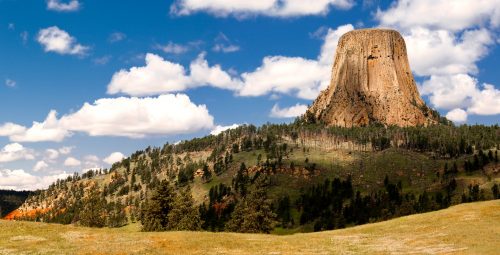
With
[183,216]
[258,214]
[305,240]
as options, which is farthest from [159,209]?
[305,240]

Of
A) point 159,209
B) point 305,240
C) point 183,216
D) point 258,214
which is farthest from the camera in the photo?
point 159,209

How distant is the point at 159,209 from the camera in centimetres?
10962

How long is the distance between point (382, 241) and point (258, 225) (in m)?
49.3

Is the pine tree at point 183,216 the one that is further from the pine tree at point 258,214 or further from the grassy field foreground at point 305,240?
the grassy field foreground at point 305,240

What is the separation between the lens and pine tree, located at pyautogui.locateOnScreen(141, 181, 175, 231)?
355 feet

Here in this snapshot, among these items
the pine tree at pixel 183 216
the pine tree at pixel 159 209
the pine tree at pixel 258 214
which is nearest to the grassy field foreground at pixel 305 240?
the pine tree at pixel 258 214

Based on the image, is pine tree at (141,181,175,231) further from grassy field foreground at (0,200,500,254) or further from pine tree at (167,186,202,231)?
grassy field foreground at (0,200,500,254)

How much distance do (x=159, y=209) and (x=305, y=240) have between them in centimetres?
5406

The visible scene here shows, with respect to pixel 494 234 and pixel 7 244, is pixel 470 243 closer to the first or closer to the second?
pixel 494 234

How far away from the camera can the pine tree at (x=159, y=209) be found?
355ft

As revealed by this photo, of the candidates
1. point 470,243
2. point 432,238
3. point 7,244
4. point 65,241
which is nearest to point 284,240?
point 432,238

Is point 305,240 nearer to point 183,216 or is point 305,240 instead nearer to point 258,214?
point 258,214

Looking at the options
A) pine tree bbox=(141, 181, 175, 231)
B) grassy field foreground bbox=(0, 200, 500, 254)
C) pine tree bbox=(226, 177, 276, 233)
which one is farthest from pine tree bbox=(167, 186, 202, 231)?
grassy field foreground bbox=(0, 200, 500, 254)

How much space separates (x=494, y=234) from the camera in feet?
176
